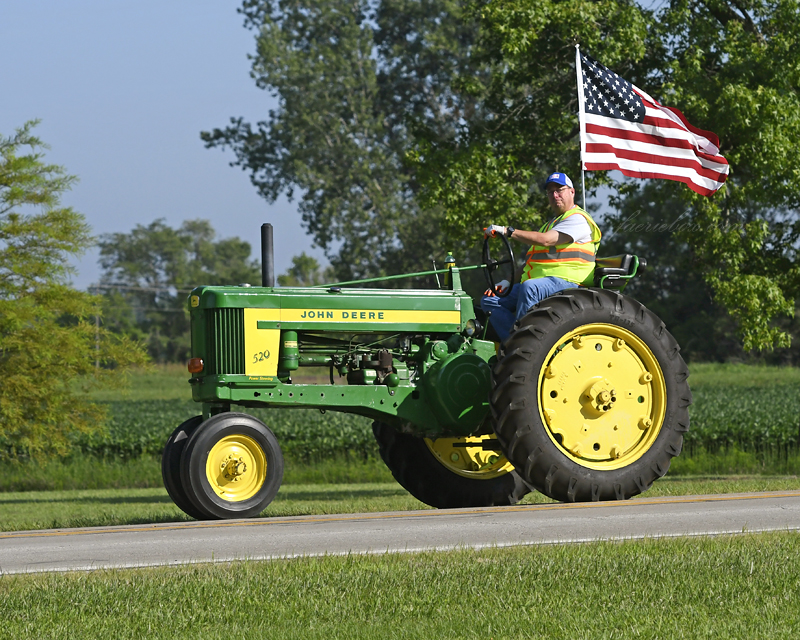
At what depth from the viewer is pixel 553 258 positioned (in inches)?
344

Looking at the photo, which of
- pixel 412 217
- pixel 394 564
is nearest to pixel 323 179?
pixel 412 217

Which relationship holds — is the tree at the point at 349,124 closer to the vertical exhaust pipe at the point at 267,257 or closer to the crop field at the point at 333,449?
the crop field at the point at 333,449

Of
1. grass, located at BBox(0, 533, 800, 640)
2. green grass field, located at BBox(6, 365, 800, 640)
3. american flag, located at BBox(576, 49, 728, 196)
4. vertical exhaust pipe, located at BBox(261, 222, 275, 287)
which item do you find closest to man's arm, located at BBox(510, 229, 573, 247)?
vertical exhaust pipe, located at BBox(261, 222, 275, 287)

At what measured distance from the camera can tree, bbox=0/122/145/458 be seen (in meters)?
19.0

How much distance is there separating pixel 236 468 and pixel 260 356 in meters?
0.85

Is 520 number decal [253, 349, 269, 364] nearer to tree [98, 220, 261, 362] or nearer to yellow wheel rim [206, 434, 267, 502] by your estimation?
yellow wheel rim [206, 434, 267, 502]

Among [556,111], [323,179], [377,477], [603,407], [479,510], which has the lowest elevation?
[377,477]

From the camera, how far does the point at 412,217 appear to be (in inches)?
2119

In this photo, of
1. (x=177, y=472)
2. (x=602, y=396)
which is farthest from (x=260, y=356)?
(x=602, y=396)

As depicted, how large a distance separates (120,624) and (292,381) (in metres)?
4.25

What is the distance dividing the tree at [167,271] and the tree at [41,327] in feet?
210

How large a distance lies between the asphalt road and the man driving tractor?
150 cm

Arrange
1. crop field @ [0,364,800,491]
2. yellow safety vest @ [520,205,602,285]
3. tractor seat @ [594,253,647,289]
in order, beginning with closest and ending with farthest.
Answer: yellow safety vest @ [520,205,602,285], tractor seat @ [594,253,647,289], crop field @ [0,364,800,491]

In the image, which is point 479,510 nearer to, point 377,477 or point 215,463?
point 215,463
